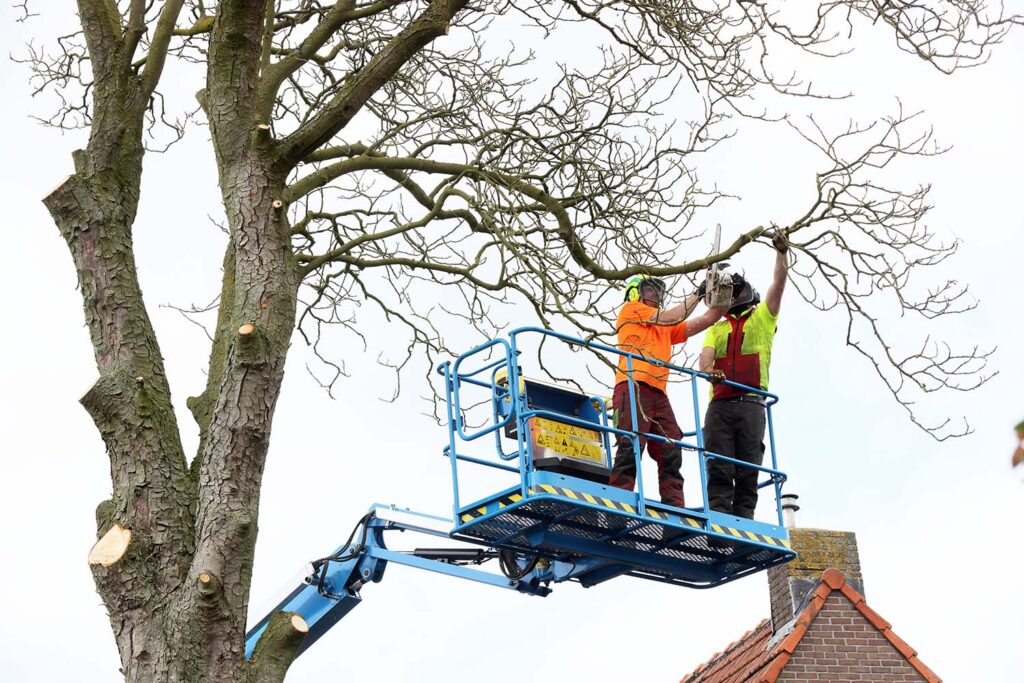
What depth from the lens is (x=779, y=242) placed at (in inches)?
372

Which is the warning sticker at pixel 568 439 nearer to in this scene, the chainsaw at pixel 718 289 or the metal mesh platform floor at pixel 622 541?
the metal mesh platform floor at pixel 622 541

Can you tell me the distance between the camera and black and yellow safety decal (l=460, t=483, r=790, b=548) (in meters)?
8.74

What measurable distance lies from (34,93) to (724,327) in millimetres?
6308

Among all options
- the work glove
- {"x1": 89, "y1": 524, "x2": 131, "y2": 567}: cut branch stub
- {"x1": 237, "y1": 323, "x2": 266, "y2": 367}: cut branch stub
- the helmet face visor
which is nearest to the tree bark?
{"x1": 237, "y1": 323, "x2": 266, "y2": 367}: cut branch stub

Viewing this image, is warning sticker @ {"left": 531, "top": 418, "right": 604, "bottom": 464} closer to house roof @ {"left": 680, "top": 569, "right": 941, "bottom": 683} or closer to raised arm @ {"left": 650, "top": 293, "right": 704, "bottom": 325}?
raised arm @ {"left": 650, "top": 293, "right": 704, "bottom": 325}

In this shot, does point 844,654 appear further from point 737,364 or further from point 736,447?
point 737,364

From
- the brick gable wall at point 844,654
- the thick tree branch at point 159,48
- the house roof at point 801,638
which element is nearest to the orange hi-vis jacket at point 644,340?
the thick tree branch at point 159,48

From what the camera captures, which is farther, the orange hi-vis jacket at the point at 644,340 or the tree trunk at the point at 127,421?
the orange hi-vis jacket at the point at 644,340

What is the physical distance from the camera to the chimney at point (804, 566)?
14.0 meters

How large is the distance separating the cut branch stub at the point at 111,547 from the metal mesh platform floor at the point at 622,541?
2139 mm

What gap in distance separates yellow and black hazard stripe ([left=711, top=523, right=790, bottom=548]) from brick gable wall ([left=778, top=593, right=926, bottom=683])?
393 cm

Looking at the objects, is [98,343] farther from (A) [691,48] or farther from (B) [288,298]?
(A) [691,48]

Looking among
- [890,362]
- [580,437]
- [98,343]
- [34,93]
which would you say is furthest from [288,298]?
[34,93]

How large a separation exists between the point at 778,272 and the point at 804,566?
520 cm
